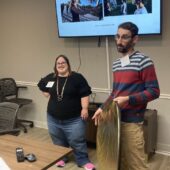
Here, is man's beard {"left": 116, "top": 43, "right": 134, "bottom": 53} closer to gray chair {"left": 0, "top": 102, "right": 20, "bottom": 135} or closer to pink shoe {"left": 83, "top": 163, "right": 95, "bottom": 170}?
gray chair {"left": 0, "top": 102, "right": 20, "bottom": 135}

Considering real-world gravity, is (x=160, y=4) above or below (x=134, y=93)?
above

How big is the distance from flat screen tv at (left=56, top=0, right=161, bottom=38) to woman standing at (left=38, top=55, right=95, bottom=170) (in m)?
0.78

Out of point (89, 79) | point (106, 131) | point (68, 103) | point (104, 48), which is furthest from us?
point (89, 79)

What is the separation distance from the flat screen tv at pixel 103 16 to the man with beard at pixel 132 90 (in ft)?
4.69

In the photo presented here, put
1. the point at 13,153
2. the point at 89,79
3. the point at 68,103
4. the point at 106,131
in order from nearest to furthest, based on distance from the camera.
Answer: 1. the point at 106,131
2. the point at 13,153
3. the point at 68,103
4. the point at 89,79

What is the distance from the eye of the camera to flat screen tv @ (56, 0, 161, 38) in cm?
342

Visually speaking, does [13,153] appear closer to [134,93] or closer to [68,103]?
[134,93]

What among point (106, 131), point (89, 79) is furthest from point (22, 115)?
point (106, 131)

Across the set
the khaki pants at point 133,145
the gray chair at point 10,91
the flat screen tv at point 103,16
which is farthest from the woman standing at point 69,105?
the gray chair at point 10,91

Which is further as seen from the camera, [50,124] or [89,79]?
[89,79]

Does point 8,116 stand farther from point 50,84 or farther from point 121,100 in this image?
point 121,100

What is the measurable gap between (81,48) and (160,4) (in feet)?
4.33

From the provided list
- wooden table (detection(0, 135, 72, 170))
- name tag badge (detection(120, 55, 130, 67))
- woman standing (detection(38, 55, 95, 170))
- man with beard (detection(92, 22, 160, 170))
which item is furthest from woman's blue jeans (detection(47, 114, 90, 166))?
name tag badge (detection(120, 55, 130, 67))

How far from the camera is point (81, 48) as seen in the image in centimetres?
422
